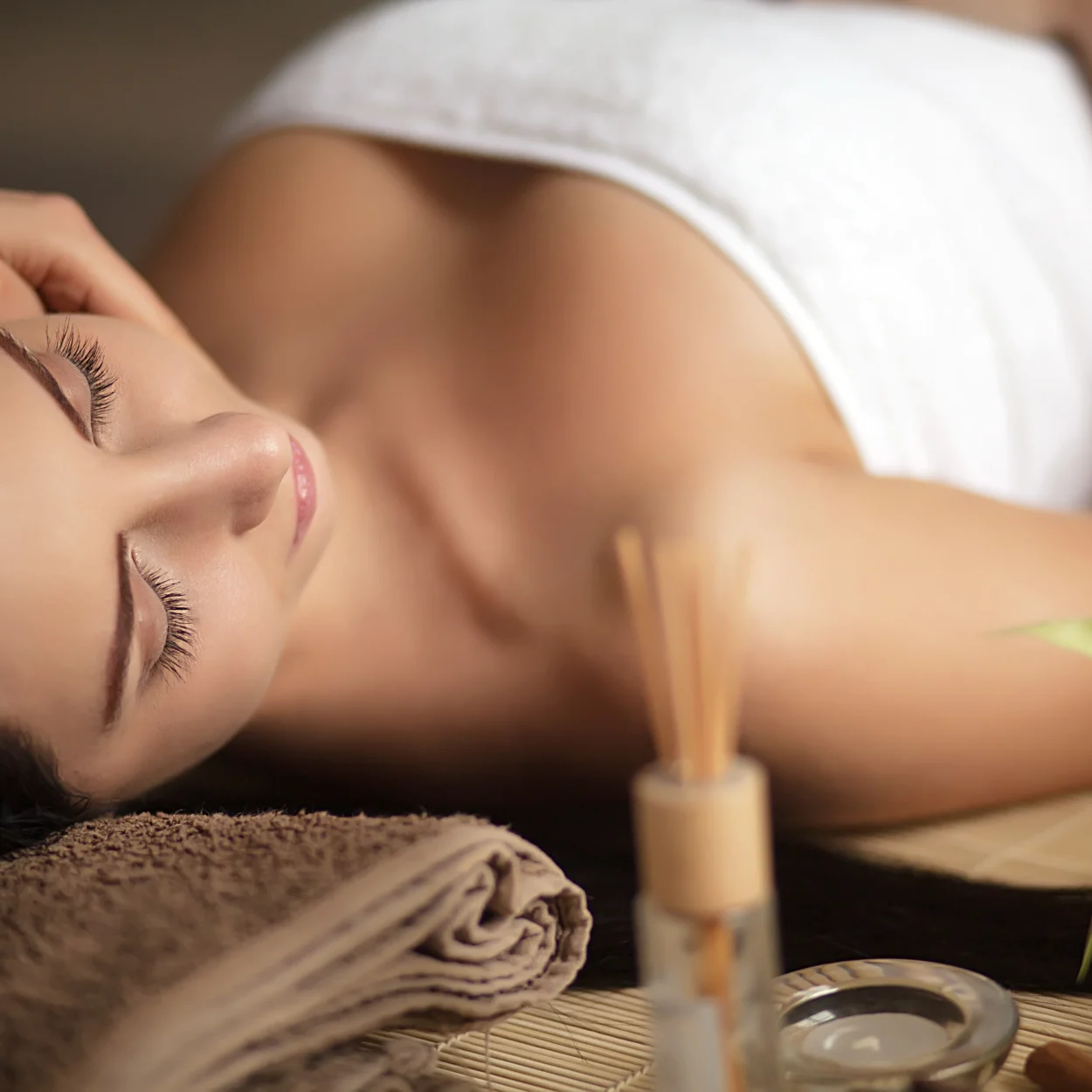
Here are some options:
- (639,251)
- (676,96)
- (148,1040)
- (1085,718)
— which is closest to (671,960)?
(148,1040)

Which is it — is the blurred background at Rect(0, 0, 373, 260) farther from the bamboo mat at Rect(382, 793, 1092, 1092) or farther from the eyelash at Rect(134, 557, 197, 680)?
the bamboo mat at Rect(382, 793, 1092, 1092)

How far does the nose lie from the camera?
855 millimetres

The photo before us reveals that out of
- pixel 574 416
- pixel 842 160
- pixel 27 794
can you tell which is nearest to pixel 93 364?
pixel 27 794

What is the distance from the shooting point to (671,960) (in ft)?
1.79

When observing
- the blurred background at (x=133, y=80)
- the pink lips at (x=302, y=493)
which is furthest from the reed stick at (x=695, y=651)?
the blurred background at (x=133, y=80)

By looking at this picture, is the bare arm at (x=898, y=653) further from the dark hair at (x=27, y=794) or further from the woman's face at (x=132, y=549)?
the dark hair at (x=27, y=794)

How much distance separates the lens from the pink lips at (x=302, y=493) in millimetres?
1031

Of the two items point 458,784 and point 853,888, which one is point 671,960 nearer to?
point 853,888

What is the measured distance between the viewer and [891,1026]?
66 centimetres

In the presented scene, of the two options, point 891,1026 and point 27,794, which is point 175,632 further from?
point 891,1026

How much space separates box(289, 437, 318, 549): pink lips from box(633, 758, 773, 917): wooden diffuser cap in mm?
564

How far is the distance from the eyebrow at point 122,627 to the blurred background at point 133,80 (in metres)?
1.83

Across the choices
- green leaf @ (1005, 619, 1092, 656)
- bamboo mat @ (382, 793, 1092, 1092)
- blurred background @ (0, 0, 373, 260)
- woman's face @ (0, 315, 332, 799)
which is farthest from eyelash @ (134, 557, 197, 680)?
blurred background @ (0, 0, 373, 260)

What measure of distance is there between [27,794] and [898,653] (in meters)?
0.60
